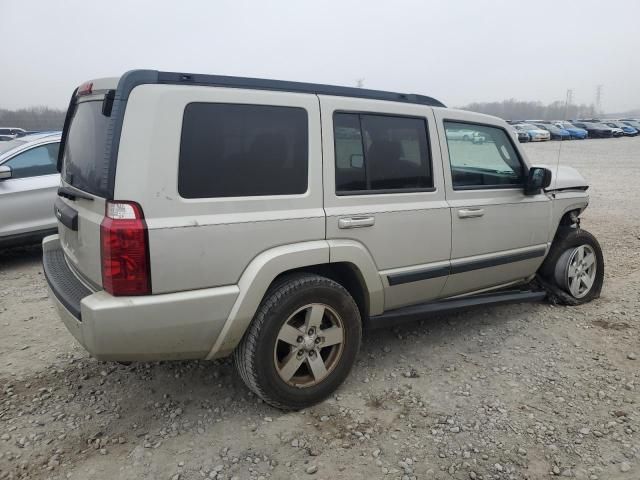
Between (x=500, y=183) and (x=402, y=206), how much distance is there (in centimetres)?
114

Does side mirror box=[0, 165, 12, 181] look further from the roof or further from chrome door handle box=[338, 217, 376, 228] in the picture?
chrome door handle box=[338, 217, 376, 228]

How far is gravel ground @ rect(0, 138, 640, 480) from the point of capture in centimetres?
256

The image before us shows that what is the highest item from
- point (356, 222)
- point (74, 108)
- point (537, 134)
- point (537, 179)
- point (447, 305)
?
point (74, 108)

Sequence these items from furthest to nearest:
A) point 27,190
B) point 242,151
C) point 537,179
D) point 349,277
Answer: point 27,190 → point 537,179 → point 349,277 → point 242,151

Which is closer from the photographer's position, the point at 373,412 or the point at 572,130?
the point at 373,412

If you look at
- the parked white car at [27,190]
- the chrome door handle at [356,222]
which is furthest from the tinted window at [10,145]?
the chrome door handle at [356,222]

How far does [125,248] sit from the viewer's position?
2.37 m

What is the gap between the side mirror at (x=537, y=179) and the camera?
→ 3979 millimetres

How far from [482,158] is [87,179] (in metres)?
2.82

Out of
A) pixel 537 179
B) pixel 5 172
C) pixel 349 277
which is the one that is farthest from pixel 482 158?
pixel 5 172

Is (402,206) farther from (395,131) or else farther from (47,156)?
(47,156)

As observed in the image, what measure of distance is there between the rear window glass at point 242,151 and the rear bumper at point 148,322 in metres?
0.55

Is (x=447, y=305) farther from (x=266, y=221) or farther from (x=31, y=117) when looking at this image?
(x=31, y=117)

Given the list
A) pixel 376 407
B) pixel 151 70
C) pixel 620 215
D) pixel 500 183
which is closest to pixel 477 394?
pixel 376 407
